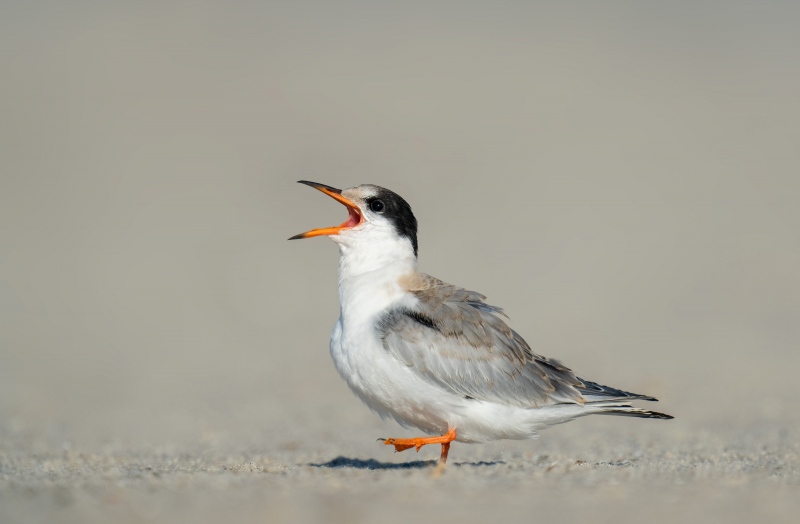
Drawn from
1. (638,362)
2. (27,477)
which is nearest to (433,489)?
(27,477)

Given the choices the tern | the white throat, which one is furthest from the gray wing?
the white throat

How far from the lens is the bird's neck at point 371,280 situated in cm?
630

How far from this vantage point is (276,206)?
1934 cm

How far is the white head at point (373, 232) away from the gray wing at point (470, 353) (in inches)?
11.2

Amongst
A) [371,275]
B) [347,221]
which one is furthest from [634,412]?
[347,221]

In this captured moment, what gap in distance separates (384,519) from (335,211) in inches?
567

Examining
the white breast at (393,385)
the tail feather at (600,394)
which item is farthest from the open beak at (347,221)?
the tail feather at (600,394)

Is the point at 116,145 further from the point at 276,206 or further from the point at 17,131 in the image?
the point at 276,206

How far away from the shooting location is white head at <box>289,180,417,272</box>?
21.7 ft

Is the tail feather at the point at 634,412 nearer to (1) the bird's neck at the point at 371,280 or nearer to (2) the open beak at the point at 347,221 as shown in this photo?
(1) the bird's neck at the point at 371,280

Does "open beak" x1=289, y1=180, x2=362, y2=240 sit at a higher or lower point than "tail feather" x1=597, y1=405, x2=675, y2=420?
higher

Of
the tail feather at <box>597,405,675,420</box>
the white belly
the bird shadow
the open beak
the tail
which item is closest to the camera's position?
the white belly

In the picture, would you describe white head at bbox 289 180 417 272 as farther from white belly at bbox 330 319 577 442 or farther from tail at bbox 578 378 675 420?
tail at bbox 578 378 675 420

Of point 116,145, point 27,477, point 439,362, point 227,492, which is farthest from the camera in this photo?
point 116,145
